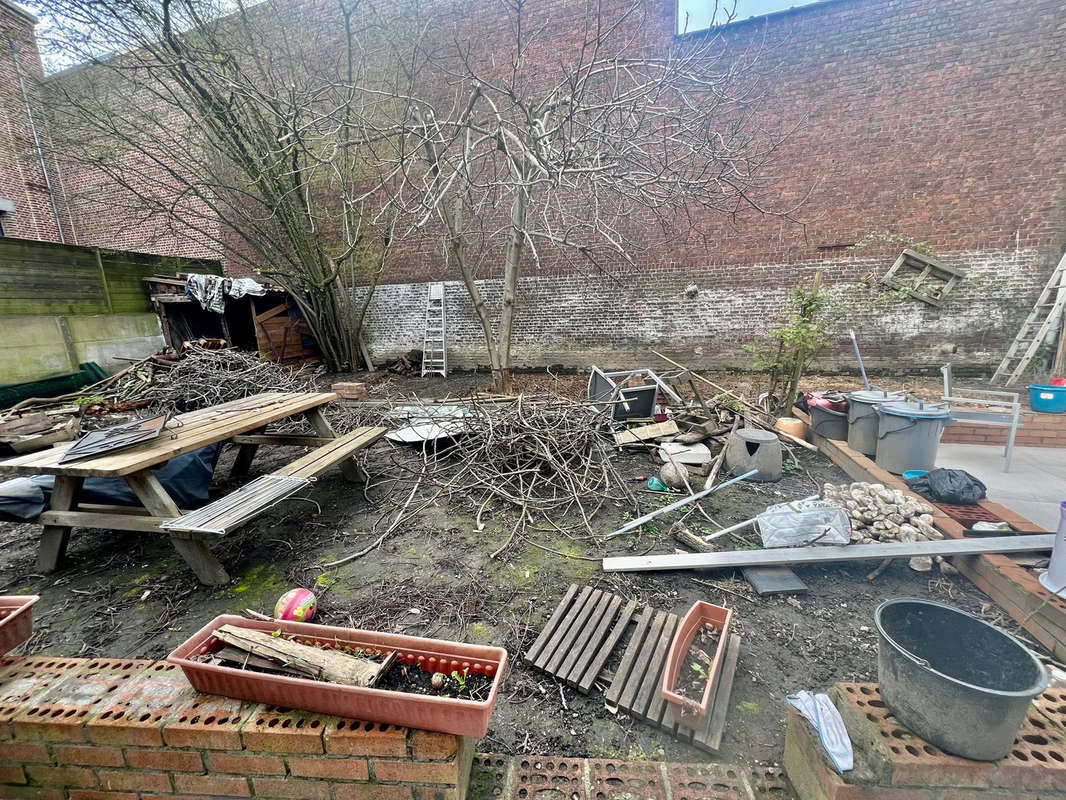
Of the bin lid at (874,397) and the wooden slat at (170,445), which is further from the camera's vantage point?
the bin lid at (874,397)

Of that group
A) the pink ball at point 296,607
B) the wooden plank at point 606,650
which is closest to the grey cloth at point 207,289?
the pink ball at point 296,607

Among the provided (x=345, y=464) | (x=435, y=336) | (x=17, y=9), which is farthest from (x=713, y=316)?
(x=17, y=9)

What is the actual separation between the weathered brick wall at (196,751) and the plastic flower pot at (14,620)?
166mm

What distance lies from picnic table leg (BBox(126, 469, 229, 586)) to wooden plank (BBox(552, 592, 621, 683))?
207cm

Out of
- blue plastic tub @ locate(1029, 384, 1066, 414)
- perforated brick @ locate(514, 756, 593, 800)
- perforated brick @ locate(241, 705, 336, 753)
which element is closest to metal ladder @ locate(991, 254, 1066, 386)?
blue plastic tub @ locate(1029, 384, 1066, 414)

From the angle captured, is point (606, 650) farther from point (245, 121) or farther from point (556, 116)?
point (245, 121)

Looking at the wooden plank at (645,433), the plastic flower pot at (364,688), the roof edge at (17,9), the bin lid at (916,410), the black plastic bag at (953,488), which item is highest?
the roof edge at (17,9)

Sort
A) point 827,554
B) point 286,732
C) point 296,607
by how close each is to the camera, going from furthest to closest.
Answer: point 827,554 < point 296,607 < point 286,732

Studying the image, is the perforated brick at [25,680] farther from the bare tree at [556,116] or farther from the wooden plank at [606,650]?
the bare tree at [556,116]

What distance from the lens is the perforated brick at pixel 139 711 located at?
1261 millimetres

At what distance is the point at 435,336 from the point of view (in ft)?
32.1

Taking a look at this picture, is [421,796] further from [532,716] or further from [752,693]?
[752,693]

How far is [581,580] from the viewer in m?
2.42

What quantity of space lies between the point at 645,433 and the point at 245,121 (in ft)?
26.6
